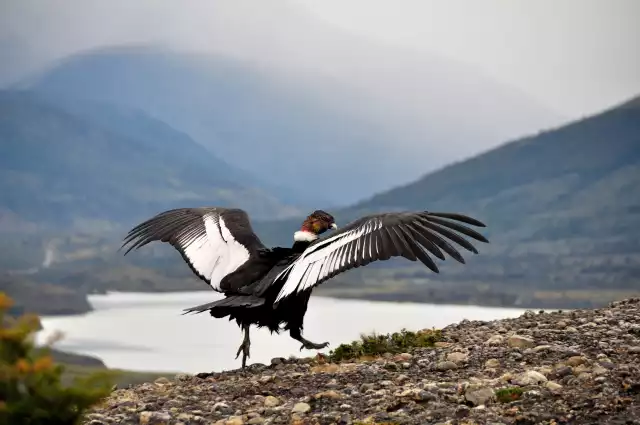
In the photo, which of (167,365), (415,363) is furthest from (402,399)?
(167,365)

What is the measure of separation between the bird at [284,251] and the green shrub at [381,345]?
0.46m

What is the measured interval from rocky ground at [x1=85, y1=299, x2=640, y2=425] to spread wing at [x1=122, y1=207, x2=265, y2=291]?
1.43 m

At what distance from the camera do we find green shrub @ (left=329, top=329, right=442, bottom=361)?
13.9 metres

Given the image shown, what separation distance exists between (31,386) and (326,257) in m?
5.23

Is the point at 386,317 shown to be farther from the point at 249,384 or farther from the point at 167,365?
the point at 249,384

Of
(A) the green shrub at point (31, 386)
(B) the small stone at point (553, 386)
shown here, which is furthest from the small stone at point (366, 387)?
(A) the green shrub at point (31, 386)

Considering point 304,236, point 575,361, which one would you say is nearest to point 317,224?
point 304,236

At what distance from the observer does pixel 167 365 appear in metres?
135

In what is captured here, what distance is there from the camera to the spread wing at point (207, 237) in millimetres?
13953

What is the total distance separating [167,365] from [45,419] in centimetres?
12971

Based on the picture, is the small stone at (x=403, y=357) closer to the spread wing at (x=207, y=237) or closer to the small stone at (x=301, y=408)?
the spread wing at (x=207, y=237)

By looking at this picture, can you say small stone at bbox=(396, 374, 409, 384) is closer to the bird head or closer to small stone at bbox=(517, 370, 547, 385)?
small stone at bbox=(517, 370, 547, 385)

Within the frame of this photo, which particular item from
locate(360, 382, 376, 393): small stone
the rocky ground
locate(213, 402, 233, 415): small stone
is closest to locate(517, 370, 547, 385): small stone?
the rocky ground

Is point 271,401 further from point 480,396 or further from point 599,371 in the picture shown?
point 599,371
